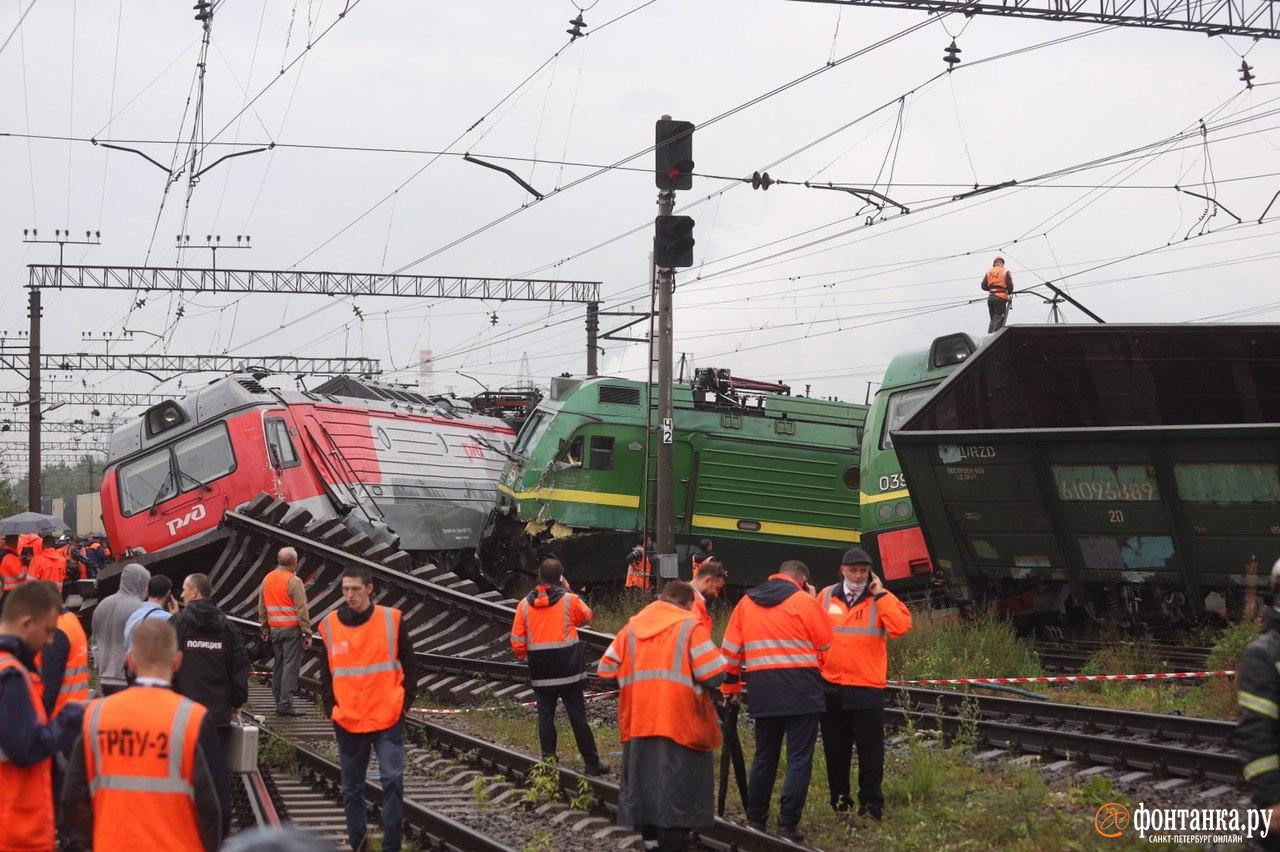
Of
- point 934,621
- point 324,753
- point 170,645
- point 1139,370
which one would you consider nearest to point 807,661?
point 170,645

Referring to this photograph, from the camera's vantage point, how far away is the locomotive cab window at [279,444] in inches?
750

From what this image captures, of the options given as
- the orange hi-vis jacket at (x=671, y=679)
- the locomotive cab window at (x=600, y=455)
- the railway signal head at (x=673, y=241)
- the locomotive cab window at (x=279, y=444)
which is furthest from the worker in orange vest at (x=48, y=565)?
the orange hi-vis jacket at (x=671, y=679)

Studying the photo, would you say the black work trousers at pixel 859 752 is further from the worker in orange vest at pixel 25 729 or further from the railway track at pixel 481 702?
the worker in orange vest at pixel 25 729

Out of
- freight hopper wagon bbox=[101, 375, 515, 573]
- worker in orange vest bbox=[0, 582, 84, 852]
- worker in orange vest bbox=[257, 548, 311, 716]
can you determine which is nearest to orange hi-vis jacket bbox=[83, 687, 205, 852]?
worker in orange vest bbox=[0, 582, 84, 852]

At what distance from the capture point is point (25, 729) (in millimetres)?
5051

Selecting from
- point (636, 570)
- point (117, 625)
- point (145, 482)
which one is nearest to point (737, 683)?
point (117, 625)

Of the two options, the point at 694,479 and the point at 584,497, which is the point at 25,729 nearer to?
the point at 584,497

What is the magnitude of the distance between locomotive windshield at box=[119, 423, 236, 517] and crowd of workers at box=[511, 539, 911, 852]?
1089 cm

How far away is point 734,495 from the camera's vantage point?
2119 centimetres

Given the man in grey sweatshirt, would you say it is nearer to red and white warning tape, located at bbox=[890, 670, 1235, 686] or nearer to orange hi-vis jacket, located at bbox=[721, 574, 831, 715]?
orange hi-vis jacket, located at bbox=[721, 574, 831, 715]

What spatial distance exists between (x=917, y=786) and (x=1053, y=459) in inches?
219

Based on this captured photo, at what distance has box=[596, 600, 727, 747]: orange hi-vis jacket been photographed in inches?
268

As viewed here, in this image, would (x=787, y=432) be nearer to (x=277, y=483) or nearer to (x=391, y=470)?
(x=391, y=470)

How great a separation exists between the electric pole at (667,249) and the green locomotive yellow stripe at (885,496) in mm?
3303
